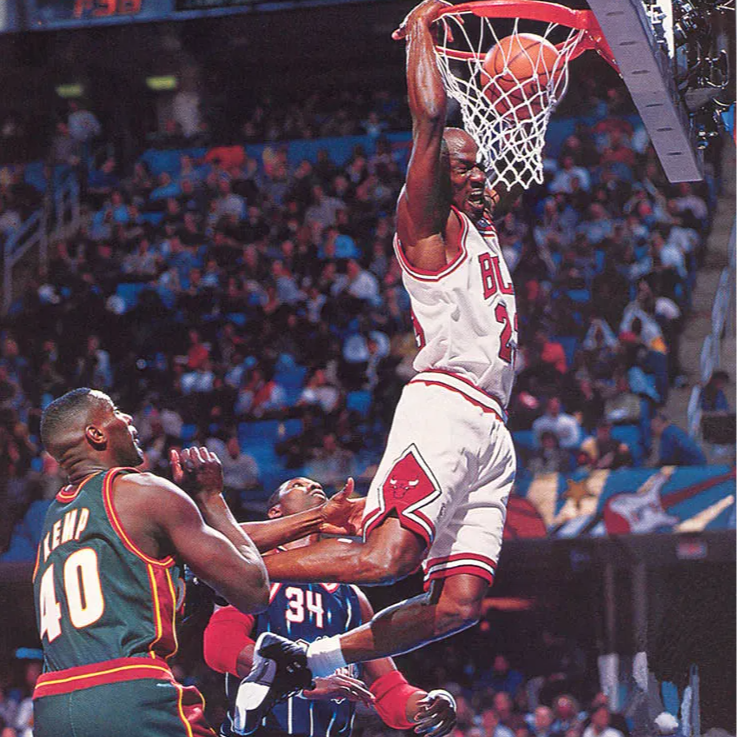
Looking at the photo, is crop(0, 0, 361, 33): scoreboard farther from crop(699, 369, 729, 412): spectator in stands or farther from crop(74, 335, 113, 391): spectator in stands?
crop(699, 369, 729, 412): spectator in stands

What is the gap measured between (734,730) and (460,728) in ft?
8.07

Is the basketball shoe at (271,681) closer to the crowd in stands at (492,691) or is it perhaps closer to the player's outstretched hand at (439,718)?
the player's outstretched hand at (439,718)

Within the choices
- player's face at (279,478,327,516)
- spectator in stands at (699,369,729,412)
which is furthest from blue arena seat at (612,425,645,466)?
player's face at (279,478,327,516)

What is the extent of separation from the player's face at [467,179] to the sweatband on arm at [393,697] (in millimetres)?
1994

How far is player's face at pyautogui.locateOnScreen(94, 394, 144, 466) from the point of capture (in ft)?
13.4

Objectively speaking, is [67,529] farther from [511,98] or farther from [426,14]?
[511,98]

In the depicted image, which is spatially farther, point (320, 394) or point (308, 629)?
point (320, 394)

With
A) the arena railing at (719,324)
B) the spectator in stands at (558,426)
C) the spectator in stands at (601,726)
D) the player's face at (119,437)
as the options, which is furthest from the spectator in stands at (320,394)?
the player's face at (119,437)

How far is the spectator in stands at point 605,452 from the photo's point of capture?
1075cm

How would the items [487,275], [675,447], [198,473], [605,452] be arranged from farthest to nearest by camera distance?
[605,452] < [675,447] < [487,275] < [198,473]

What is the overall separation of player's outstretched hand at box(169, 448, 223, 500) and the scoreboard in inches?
463

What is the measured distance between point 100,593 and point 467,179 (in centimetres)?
227

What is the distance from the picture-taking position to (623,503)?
10438 mm

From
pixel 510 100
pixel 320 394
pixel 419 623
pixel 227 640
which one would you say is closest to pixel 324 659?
pixel 419 623
